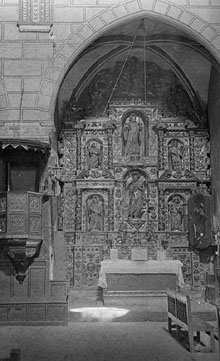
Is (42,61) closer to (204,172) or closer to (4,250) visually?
(4,250)

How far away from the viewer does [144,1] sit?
441 inches

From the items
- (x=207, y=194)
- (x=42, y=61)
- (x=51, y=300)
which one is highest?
(x=42, y=61)

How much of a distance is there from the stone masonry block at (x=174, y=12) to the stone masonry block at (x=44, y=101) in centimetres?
335

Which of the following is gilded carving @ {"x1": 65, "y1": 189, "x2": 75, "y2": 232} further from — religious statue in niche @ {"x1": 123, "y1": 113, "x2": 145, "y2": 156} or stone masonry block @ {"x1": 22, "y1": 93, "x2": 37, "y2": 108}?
stone masonry block @ {"x1": 22, "y1": 93, "x2": 37, "y2": 108}

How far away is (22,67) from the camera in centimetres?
1091

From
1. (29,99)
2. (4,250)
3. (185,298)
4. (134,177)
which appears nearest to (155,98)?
(134,177)

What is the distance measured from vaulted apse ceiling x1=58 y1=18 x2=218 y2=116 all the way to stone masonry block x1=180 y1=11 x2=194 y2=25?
1.75 meters

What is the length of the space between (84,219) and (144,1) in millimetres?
6063

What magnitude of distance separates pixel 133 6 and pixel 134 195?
5.33m

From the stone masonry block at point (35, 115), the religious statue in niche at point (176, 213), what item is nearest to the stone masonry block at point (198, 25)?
the stone masonry block at point (35, 115)

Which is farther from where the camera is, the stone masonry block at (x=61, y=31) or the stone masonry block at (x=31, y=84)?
the stone masonry block at (x=61, y=31)

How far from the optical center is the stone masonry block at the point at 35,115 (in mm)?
10664

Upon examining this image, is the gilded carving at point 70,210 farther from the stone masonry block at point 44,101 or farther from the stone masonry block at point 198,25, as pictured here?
the stone masonry block at point 198,25

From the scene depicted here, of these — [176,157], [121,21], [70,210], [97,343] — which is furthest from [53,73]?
[97,343]
